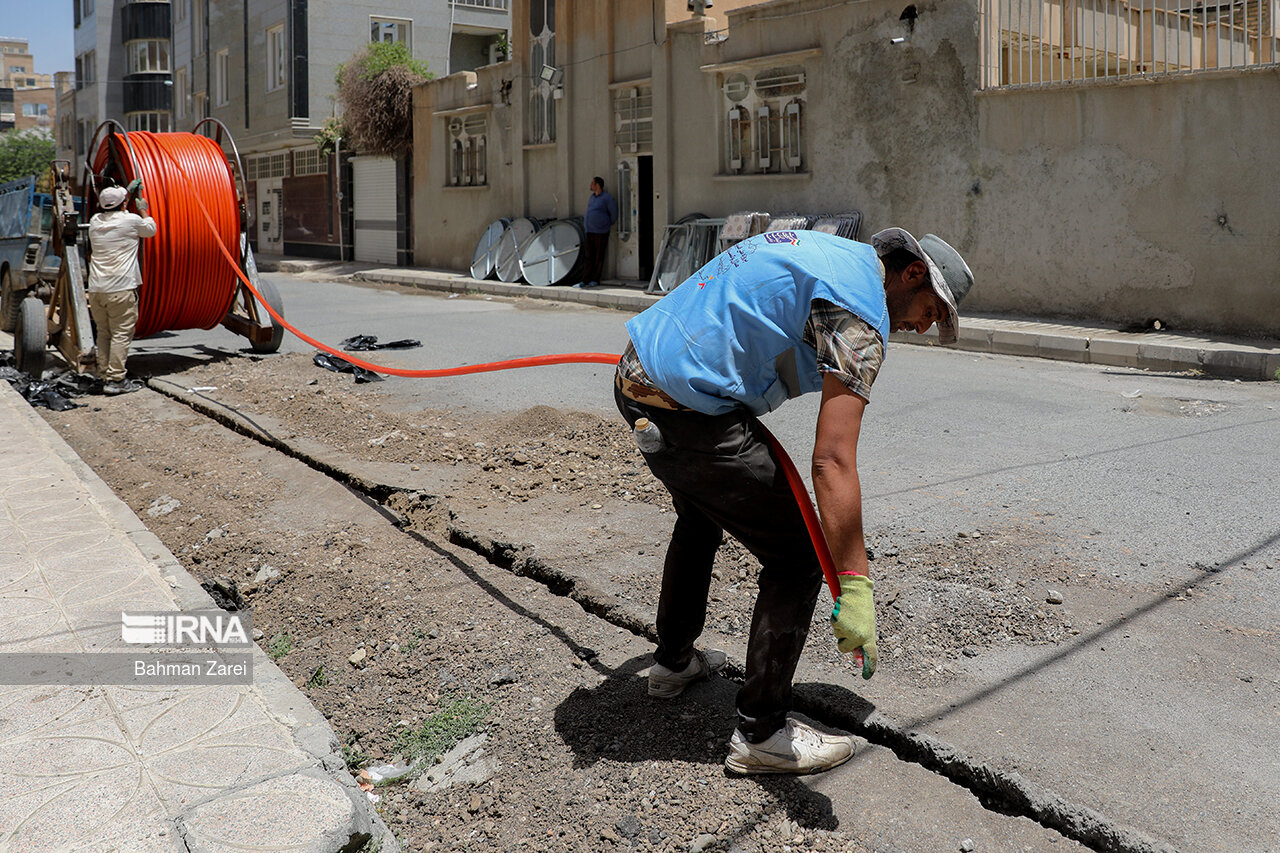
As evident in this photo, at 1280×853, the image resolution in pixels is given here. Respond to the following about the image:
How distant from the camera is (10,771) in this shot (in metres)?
2.92

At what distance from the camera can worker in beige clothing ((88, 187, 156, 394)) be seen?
30.0ft

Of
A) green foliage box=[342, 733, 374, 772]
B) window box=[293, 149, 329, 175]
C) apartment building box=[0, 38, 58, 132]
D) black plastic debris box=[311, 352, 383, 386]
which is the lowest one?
green foliage box=[342, 733, 374, 772]

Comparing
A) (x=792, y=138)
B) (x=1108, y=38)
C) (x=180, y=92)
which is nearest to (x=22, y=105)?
(x=180, y=92)

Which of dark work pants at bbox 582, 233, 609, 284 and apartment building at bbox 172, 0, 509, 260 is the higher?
apartment building at bbox 172, 0, 509, 260

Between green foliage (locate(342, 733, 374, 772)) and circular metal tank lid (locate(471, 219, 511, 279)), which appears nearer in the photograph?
green foliage (locate(342, 733, 374, 772))

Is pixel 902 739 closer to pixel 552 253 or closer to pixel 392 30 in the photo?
pixel 552 253

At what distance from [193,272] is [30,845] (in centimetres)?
823

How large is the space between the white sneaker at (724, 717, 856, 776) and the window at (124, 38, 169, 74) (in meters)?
48.1

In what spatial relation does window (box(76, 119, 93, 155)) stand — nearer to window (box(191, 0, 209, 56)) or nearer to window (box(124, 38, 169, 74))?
window (box(124, 38, 169, 74))

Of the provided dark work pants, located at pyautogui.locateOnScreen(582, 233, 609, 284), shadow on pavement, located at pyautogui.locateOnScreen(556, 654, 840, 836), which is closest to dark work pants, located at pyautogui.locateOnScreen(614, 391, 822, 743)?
shadow on pavement, located at pyautogui.locateOnScreen(556, 654, 840, 836)

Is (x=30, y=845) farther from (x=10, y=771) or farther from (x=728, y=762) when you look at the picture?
(x=728, y=762)

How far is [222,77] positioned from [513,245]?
64.1 ft

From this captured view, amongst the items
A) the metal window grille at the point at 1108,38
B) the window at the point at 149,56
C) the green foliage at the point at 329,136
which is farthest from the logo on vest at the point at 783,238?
the window at the point at 149,56

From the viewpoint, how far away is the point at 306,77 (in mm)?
29344
